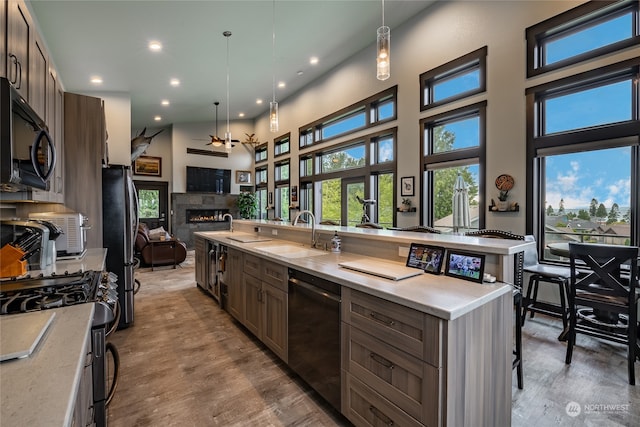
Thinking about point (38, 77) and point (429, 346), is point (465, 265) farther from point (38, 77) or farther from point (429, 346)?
point (38, 77)

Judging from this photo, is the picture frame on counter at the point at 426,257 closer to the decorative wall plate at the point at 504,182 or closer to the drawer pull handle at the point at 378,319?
the drawer pull handle at the point at 378,319

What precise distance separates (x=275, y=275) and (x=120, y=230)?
6.63 ft

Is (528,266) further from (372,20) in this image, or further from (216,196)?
(216,196)

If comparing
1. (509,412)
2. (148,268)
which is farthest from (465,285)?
(148,268)

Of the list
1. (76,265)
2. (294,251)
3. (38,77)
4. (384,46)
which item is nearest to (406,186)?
(384,46)

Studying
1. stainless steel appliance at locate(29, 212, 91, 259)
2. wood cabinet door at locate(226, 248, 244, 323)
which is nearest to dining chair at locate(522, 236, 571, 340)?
wood cabinet door at locate(226, 248, 244, 323)

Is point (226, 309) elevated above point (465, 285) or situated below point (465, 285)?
below

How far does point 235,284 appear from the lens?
3.24 meters

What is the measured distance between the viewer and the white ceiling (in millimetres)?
4168

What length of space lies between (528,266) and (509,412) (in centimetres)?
225

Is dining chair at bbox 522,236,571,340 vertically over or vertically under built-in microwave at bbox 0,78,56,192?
under

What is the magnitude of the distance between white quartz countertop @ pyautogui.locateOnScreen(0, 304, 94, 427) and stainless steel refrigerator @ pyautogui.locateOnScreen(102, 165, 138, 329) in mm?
2431

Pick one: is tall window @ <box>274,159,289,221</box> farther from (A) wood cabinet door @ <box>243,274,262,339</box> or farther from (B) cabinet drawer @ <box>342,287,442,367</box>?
(B) cabinet drawer @ <box>342,287,442,367</box>

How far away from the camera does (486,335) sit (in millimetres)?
1488
